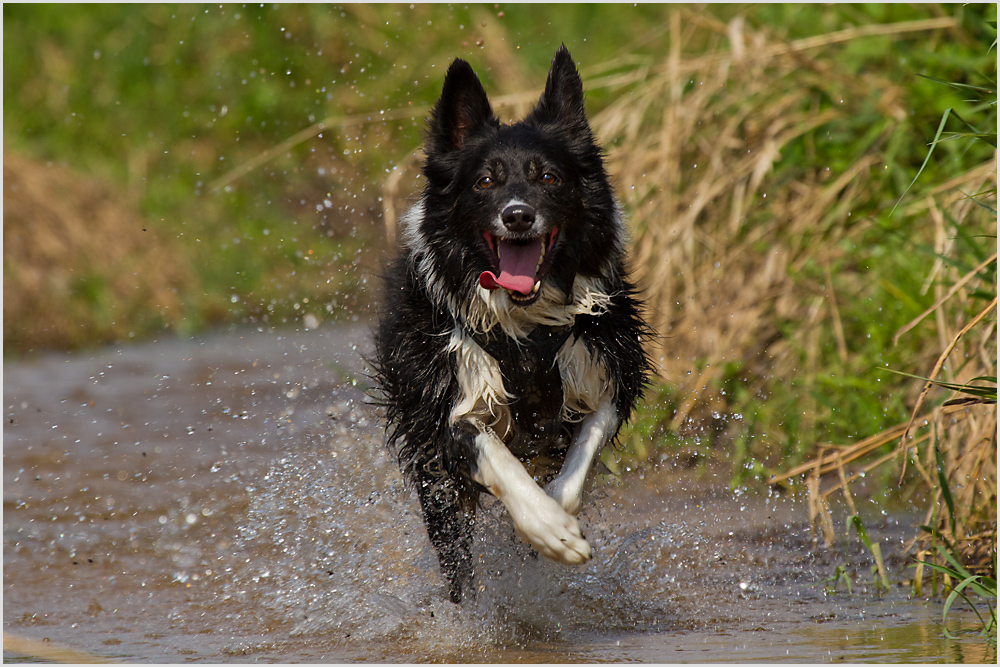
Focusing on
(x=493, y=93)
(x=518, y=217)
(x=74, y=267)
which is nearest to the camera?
(x=518, y=217)

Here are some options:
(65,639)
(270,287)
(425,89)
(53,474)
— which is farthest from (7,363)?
(65,639)

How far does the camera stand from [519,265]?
3.55 m

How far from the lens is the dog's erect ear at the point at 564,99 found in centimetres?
376

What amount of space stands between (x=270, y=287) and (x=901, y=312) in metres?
5.84

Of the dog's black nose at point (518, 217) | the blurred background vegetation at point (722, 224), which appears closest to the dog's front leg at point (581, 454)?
the dog's black nose at point (518, 217)

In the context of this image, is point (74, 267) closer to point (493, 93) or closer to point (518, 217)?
point (493, 93)

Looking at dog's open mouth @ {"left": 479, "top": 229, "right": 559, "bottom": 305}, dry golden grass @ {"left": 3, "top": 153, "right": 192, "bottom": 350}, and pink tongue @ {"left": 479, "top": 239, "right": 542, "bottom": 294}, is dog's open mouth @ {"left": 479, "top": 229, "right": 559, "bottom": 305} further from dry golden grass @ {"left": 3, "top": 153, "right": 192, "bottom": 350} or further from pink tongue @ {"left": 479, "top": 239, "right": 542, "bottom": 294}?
dry golden grass @ {"left": 3, "top": 153, "right": 192, "bottom": 350}

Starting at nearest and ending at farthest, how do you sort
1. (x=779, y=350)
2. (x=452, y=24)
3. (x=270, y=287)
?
(x=779, y=350)
(x=270, y=287)
(x=452, y=24)

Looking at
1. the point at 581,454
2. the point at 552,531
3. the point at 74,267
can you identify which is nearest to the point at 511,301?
the point at 581,454

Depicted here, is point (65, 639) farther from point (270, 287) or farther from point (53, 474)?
point (270, 287)

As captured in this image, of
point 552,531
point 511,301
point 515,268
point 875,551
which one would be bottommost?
point 875,551

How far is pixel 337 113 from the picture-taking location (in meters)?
11.1

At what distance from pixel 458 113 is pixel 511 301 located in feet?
2.39

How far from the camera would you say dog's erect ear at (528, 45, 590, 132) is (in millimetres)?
3761
